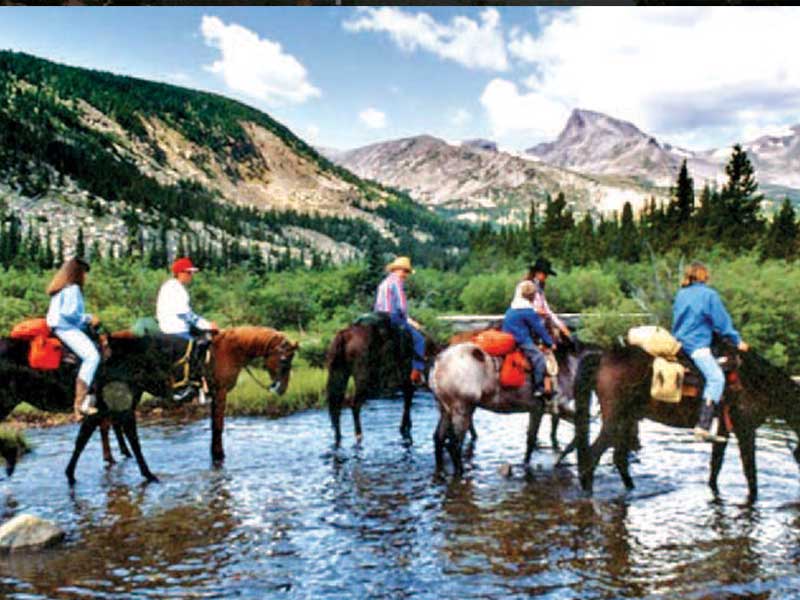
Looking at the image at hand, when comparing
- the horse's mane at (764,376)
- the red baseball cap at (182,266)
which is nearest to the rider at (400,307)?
the red baseball cap at (182,266)

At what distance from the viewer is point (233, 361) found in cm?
1016

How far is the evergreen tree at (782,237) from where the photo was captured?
69.1ft

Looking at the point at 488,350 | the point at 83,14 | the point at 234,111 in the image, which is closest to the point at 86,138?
the point at 234,111

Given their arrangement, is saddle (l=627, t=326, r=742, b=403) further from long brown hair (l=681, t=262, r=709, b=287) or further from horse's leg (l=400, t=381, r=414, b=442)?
horse's leg (l=400, t=381, r=414, b=442)

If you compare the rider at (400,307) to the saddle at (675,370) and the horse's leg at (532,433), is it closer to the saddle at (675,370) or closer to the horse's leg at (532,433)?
the horse's leg at (532,433)

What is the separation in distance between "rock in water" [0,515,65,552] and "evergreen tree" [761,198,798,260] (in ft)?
60.8

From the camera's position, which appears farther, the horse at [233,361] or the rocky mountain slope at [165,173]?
the rocky mountain slope at [165,173]

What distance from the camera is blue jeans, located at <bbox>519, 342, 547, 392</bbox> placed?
30.9 ft

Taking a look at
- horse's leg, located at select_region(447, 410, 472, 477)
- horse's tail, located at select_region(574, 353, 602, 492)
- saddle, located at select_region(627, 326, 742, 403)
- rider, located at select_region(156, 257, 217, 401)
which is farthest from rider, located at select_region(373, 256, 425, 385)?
saddle, located at select_region(627, 326, 742, 403)

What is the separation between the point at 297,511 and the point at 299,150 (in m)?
137

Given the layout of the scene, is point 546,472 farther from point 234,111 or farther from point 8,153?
point 234,111

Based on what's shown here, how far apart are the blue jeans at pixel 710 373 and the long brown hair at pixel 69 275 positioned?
256 inches

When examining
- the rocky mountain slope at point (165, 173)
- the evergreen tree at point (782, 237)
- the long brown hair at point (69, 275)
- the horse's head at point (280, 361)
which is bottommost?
the horse's head at point (280, 361)

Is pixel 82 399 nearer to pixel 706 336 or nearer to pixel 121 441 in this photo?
pixel 121 441
